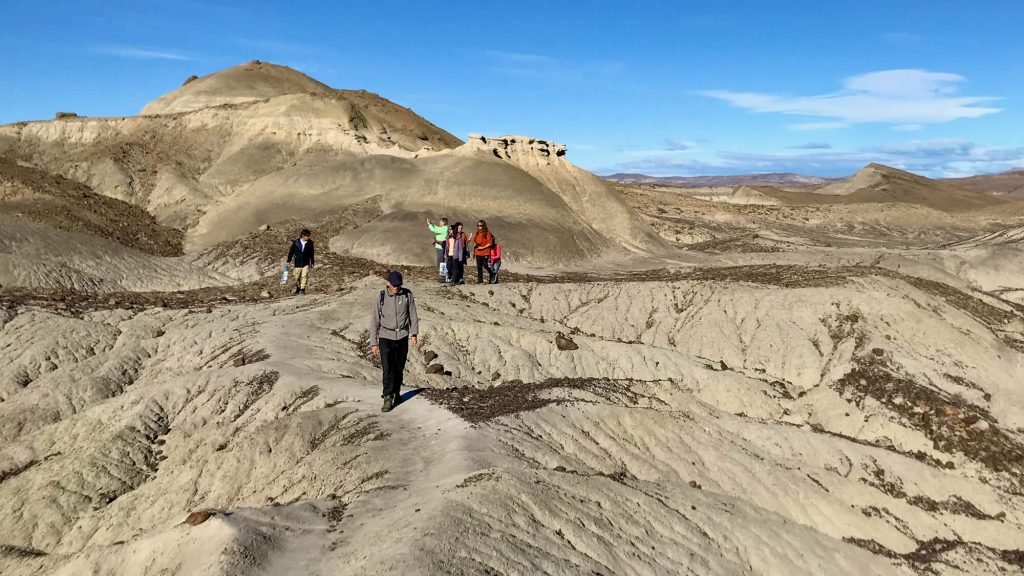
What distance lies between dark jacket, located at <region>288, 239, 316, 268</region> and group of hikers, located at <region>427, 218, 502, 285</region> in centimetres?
326

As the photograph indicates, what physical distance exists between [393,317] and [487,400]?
2528 millimetres

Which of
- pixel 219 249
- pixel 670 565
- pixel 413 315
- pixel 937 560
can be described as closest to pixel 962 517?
pixel 937 560

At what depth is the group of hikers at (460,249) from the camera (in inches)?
742

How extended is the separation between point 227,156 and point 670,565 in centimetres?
3586

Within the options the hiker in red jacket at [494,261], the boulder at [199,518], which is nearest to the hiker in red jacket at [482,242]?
the hiker in red jacket at [494,261]

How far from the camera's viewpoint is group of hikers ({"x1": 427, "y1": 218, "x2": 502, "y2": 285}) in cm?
1884

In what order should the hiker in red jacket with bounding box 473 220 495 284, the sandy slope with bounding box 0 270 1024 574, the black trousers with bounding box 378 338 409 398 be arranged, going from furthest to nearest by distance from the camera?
the hiker in red jacket with bounding box 473 220 495 284 < the black trousers with bounding box 378 338 409 398 < the sandy slope with bounding box 0 270 1024 574

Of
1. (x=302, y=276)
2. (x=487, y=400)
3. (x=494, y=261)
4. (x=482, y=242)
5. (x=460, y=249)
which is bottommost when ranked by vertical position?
(x=487, y=400)

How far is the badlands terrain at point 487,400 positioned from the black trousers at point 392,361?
1.65 ft

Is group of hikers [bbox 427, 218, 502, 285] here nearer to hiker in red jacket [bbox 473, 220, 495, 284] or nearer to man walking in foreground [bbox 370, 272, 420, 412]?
hiker in red jacket [bbox 473, 220, 495, 284]

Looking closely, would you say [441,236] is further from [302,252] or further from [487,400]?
[487,400]

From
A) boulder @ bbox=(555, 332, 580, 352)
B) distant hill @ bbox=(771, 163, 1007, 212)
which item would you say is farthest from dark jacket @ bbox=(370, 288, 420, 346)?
distant hill @ bbox=(771, 163, 1007, 212)

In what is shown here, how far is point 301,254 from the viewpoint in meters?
17.0

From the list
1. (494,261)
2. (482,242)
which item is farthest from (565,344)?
(494,261)
